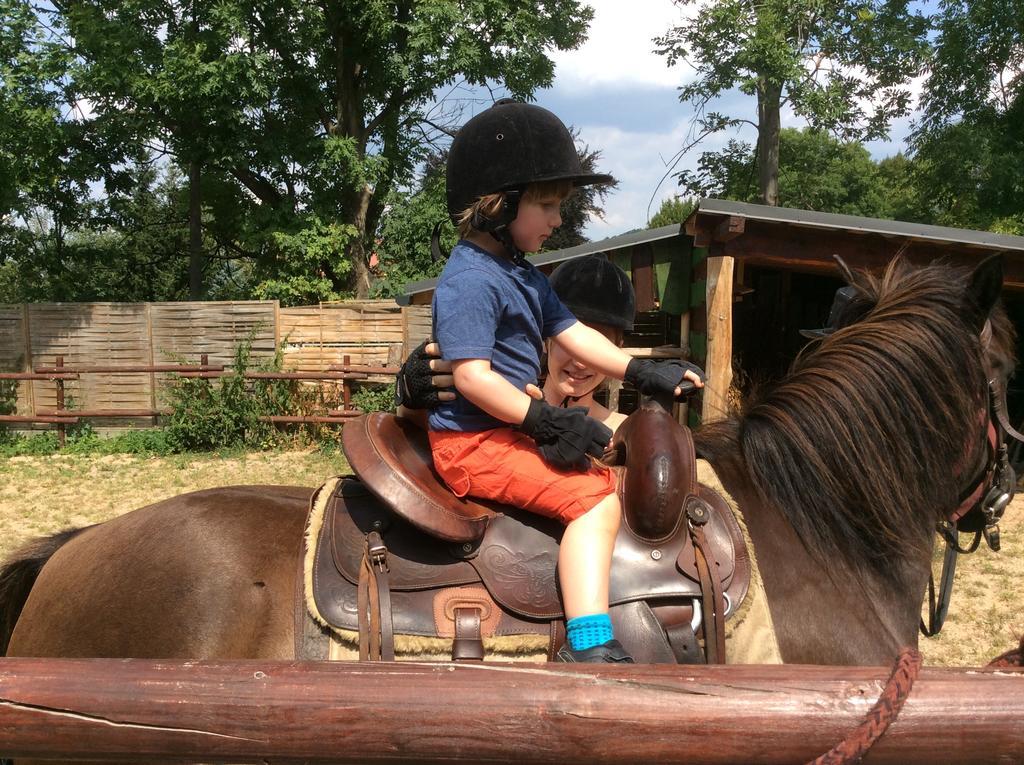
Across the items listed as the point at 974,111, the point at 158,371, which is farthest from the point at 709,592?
the point at 974,111

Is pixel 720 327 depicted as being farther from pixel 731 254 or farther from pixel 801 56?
pixel 801 56

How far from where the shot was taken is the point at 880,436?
2064mm

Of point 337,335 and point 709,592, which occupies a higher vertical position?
point 337,335

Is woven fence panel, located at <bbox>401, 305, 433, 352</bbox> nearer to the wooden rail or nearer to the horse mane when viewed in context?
the wooden rail

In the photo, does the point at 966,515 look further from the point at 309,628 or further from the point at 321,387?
the point at 321,387

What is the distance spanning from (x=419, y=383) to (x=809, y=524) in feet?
3.70

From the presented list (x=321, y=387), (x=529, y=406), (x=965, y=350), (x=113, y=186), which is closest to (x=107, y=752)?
(x=529, y=406)

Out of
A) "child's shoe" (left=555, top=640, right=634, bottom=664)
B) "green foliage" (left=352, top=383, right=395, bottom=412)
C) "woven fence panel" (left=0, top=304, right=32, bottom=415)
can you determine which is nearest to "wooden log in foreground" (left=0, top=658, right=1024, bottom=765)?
"child's shoe" (left=555, top=640, right=634, bottom=664)

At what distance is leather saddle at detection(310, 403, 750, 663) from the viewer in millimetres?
1813

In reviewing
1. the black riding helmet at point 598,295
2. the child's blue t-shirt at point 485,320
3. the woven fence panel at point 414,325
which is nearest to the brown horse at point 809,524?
the child's blue t-shirt at point 485,320

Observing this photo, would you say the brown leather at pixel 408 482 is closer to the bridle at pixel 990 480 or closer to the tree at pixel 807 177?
the bridle at pixel 990 480

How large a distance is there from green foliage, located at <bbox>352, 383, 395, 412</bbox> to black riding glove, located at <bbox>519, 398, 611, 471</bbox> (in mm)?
9652

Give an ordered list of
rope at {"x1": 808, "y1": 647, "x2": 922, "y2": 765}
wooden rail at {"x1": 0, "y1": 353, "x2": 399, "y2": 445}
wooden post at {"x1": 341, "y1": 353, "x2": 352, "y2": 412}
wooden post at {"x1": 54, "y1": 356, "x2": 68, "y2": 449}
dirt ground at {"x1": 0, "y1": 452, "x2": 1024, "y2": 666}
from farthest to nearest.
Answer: wooden post at {"x1": 54, "y1": 356, "x2": 68, "y2": 449}
wooden post at {"x1": 341, "y1": 353, "x2": 352, "y2": 412}
wooden rail at {"x1": 0, "y1": 353, "x2": 399, "y2": 445}
dirt ground at {"x1": 0, "y1": 452, "x2": 1024, "y2": 666}
rope at {"x1": 808, "y1": 647, "x2": 922, "y2": 765}

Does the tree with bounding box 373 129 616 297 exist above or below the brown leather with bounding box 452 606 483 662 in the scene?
above
